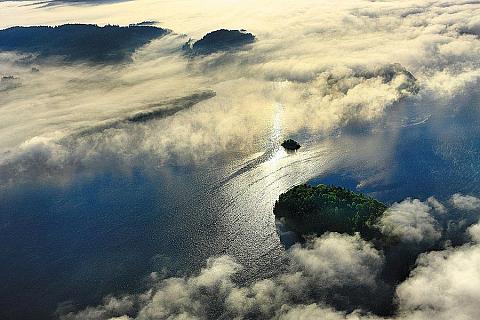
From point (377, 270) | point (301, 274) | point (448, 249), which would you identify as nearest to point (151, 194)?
point (301, 274)

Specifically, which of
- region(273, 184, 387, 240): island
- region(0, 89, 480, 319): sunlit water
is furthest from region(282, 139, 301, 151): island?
region(273, 184, 387, 240): island

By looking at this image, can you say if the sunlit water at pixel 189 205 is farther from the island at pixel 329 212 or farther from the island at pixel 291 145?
the island at pixel 329 212

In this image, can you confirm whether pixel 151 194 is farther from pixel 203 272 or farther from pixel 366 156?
pixel 366 156

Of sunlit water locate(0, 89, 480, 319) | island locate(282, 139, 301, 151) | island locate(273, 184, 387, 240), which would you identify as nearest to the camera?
sunlit water locate(0, 89, 480, 319)

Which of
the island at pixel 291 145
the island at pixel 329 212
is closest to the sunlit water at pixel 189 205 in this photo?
the island at pixel 291 145

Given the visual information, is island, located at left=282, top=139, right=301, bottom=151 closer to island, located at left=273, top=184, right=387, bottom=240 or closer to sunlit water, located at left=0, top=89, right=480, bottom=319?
sunlit water, located at left=0, top=89, right=480, bottom=319

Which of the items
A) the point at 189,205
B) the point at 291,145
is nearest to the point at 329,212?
the point at 189,205
